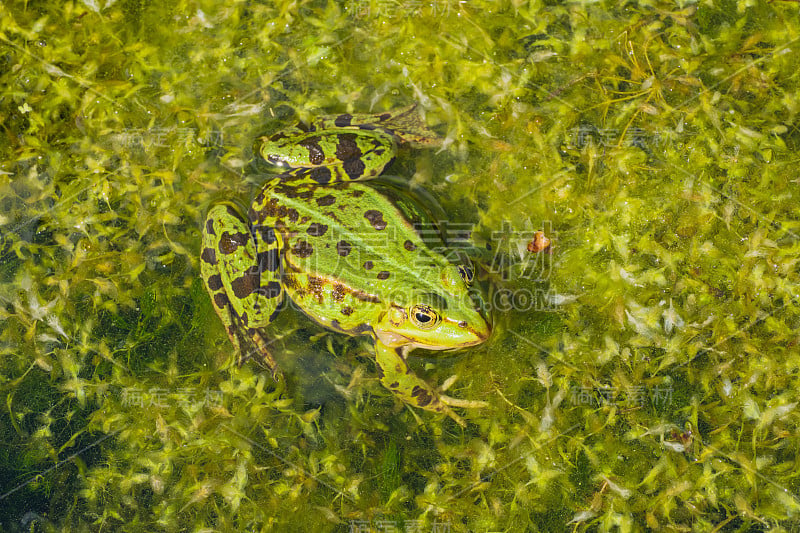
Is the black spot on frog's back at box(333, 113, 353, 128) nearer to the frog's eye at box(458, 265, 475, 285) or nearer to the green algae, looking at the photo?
the green algae

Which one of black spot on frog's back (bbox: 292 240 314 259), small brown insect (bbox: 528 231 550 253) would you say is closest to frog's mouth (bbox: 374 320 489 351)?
black spot on frog's back (bbox: 292 240 314 259)

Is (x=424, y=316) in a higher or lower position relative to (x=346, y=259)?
lower

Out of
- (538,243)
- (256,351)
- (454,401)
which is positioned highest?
(538,243)

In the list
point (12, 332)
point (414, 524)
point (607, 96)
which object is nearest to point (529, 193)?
point (607, 96)

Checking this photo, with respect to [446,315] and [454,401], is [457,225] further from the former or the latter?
[454,401]

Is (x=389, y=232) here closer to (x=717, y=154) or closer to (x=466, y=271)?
(x=466, y=271)

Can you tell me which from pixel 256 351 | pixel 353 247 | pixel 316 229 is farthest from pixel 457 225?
pixel 256 351

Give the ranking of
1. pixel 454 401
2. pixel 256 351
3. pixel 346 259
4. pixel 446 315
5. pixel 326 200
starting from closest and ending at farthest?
pixel 446 315 < pixel 346 259 < pixel 326 200 < pixel 454 401 < pixel 256 351
